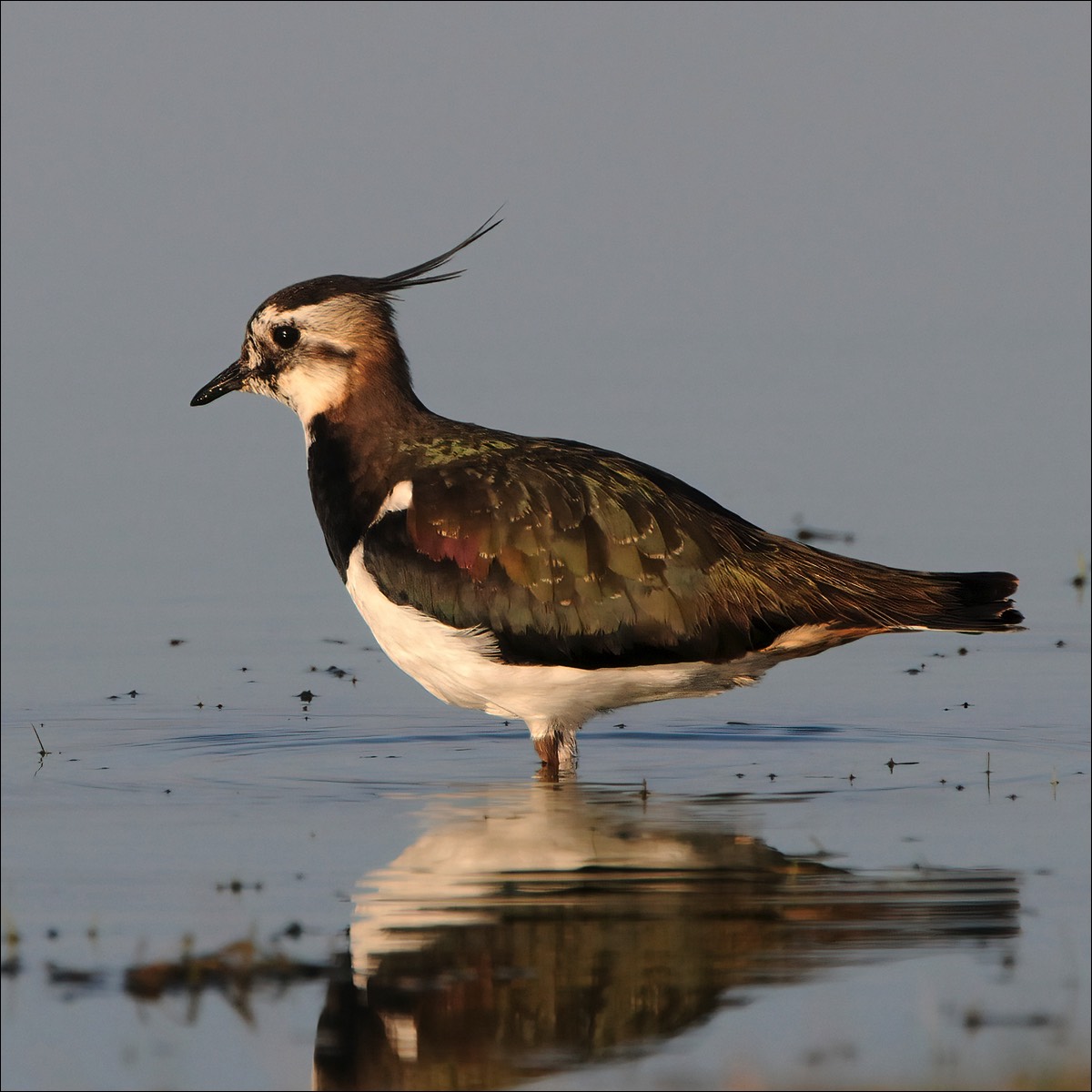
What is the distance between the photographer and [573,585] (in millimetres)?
11148

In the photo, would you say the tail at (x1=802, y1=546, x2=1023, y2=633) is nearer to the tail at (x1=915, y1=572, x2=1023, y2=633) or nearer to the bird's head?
the tail at (x1=915, y1=572, x2=1023, y2=633)

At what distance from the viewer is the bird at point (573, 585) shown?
11125 millimetres

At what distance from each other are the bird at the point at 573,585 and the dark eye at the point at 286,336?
97 centimetres

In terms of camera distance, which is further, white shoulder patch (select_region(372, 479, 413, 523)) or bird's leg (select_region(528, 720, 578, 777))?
bird's leg (select_region(528, 720, 578, 777))

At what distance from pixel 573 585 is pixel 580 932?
10.1 feet

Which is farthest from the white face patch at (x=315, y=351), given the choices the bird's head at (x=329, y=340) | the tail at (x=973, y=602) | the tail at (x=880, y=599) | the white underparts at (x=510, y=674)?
the tail at (x=973, y=602)

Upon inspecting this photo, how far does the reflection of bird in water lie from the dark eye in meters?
3.43

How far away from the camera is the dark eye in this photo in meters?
12.4

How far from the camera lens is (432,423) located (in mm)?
12070

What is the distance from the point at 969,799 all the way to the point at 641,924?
9.58 ft

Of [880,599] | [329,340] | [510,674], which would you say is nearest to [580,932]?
[510,674]

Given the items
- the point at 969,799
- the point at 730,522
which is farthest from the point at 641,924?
the point at 730,522

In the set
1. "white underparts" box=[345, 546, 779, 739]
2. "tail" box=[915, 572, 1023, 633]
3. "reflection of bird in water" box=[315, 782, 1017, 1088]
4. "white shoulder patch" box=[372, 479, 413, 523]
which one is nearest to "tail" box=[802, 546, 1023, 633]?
"tail" box=[915, 572, 1023, 633]

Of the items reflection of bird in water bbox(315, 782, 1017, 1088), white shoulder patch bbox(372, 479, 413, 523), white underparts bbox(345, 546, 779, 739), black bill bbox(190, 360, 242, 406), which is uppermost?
black bill bbox(190, 360, 242, 406)
